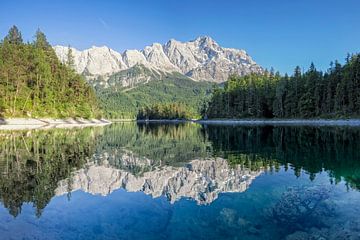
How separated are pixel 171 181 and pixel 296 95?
407ft

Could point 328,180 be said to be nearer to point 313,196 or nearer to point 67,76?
point 313,196

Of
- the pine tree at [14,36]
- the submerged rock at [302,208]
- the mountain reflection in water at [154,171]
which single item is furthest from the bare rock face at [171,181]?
the pine tree at [14,36]

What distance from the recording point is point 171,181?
21.7 meters

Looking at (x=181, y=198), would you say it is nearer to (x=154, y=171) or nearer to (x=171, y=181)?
(x=171, y=181)

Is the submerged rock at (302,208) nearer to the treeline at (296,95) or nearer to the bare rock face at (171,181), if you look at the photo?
the bare rock face at (171,181)

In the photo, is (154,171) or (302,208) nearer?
(302,208)

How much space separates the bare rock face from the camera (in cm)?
1884

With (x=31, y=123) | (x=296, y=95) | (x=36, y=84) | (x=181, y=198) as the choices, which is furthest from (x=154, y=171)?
(x=296, y=95)

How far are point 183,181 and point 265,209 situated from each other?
782 centimetres

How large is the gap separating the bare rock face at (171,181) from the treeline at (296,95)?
317ft

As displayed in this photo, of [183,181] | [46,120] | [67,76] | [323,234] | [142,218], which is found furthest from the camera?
[67,76]

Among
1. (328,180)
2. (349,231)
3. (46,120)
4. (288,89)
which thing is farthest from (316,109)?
(349,231)

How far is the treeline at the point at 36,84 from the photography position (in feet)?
304

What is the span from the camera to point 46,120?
101062mm
